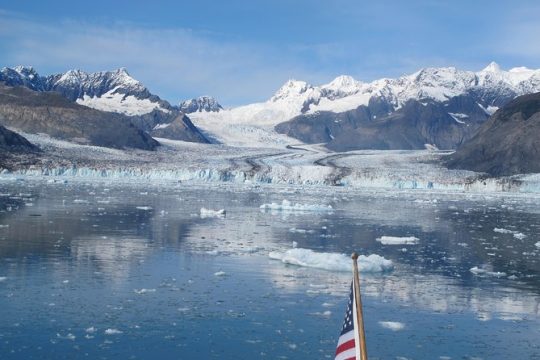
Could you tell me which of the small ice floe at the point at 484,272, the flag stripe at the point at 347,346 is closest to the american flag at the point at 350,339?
the flag stripe at the point at 347,346

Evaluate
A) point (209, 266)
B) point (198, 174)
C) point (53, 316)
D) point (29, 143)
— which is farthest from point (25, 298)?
point (29, 143)

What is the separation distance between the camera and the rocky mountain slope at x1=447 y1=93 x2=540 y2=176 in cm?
11038

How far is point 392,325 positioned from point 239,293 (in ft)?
13.2

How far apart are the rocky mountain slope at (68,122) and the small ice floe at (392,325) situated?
124708 millimetres

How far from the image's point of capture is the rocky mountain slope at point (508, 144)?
362 feet

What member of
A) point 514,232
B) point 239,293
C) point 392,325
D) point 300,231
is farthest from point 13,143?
point 392,325

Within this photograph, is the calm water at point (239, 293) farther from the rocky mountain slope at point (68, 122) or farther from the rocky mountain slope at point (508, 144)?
the rocky mountain slope at point (68, 122)

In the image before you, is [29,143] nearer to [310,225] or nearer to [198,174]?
[198,174]

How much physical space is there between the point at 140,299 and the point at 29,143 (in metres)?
92.6

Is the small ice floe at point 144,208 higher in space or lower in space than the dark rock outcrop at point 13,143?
lower

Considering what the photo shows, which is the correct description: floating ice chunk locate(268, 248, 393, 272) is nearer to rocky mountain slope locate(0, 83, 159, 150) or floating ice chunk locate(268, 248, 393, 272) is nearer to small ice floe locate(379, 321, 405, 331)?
small ice floe locate(379, 321, 405, 331)

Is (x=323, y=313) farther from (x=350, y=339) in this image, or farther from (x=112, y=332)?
(x=350, y=339)

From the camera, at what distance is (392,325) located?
45.1 feet

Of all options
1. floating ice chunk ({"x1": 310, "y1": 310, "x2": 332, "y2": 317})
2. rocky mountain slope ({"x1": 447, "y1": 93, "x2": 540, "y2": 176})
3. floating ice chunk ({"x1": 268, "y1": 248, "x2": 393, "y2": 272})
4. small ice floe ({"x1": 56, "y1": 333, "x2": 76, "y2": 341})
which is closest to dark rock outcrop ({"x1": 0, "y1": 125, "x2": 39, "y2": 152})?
rocky mountain slope ({"x1": 447, "y1": 93, "x2": 540, "y2": 176})
